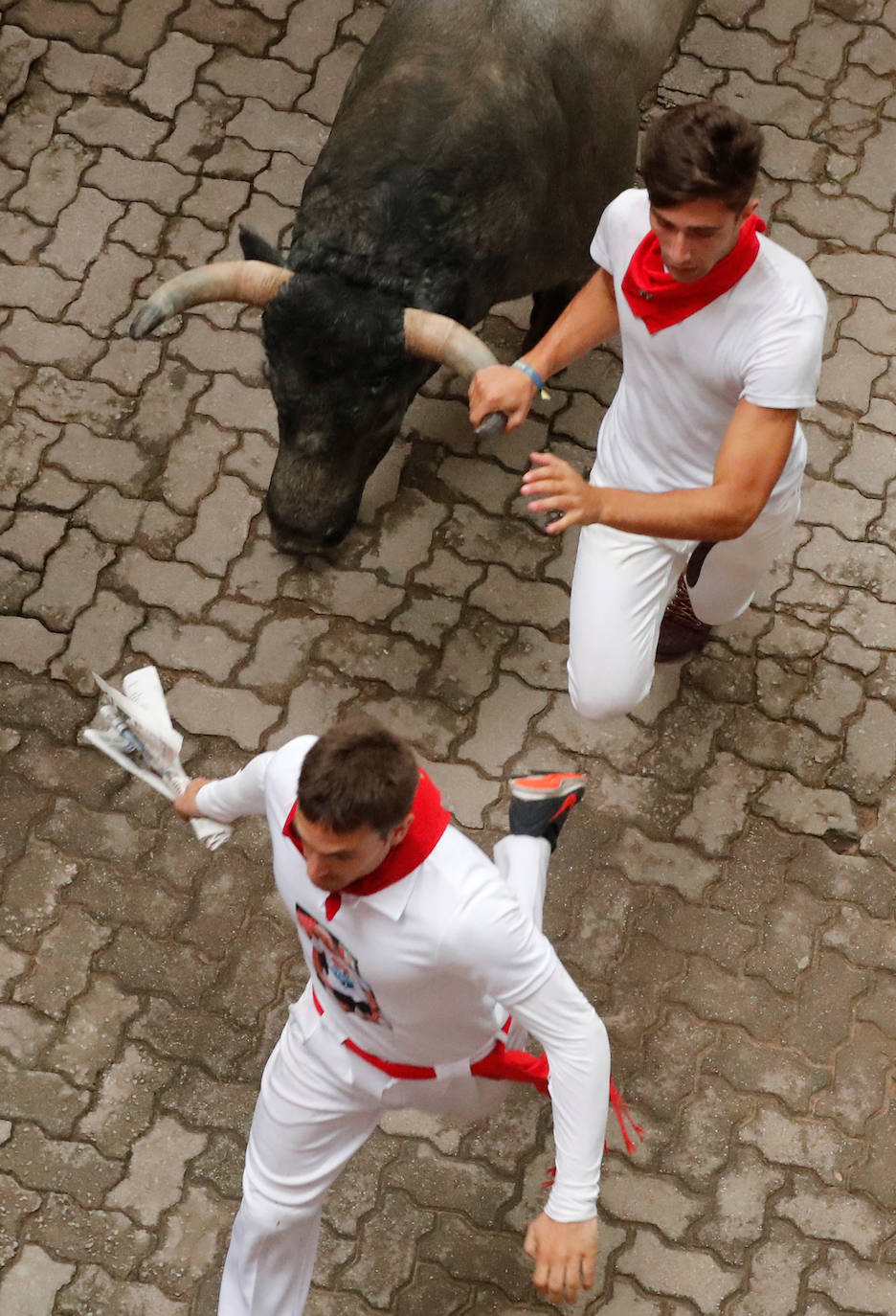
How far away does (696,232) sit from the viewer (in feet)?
12.1

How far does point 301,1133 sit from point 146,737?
1.19 m

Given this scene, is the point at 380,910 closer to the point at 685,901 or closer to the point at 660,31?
the point at 685,901

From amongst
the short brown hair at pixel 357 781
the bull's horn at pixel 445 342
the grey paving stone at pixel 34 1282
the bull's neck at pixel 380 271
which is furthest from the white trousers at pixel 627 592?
the grey paving stone at pixel 34 1282

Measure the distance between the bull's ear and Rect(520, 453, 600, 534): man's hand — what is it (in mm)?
1410

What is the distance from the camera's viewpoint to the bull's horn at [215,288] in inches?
175

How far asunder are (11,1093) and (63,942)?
1.75ft

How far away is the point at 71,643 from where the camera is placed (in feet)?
17.8

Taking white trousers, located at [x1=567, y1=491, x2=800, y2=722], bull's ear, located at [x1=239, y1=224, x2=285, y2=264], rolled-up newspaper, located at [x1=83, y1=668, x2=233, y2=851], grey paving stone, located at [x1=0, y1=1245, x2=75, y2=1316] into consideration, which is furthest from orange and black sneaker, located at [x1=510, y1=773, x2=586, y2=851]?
grey paving stone, located at [x1=0, y1=1245, x2=75, y2=1316]

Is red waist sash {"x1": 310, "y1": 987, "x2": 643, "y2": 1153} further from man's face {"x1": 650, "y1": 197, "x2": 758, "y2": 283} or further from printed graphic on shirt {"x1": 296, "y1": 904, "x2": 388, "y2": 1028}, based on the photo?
man's face {"x1": 650, "y1": 197, "x2": 758, "y2": 283}

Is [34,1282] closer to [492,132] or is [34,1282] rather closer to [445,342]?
[445,342]

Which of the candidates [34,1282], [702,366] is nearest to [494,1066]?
[34,1282]

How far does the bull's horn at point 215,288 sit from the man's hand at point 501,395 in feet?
2.44

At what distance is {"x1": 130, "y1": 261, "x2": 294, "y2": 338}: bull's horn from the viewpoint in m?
4.46

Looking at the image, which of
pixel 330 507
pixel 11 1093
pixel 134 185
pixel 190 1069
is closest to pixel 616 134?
pixel 330 507
